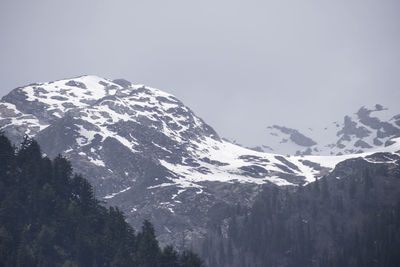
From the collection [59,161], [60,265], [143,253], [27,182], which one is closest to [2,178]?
[27,182]

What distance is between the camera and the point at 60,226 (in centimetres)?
12688

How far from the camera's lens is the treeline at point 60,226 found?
121 meters

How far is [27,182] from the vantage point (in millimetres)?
135500

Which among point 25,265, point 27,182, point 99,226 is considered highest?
point 27,182

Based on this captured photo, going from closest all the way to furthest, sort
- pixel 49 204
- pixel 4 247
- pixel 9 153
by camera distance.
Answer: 1. pixel 4 247
2. pixel 49 204
3. pixel 9 153

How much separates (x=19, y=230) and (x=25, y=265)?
13.9m

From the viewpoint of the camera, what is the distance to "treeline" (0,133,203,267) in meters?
121

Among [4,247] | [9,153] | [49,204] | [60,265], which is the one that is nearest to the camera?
[4,247]

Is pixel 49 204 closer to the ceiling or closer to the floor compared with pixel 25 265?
closer to the ceiling

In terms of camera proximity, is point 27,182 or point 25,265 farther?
point 27,182

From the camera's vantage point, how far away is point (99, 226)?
440 feet

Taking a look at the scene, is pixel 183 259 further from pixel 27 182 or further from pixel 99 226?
pixel 27 182

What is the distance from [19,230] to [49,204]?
960 cm

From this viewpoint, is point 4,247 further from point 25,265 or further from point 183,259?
point 183,259
